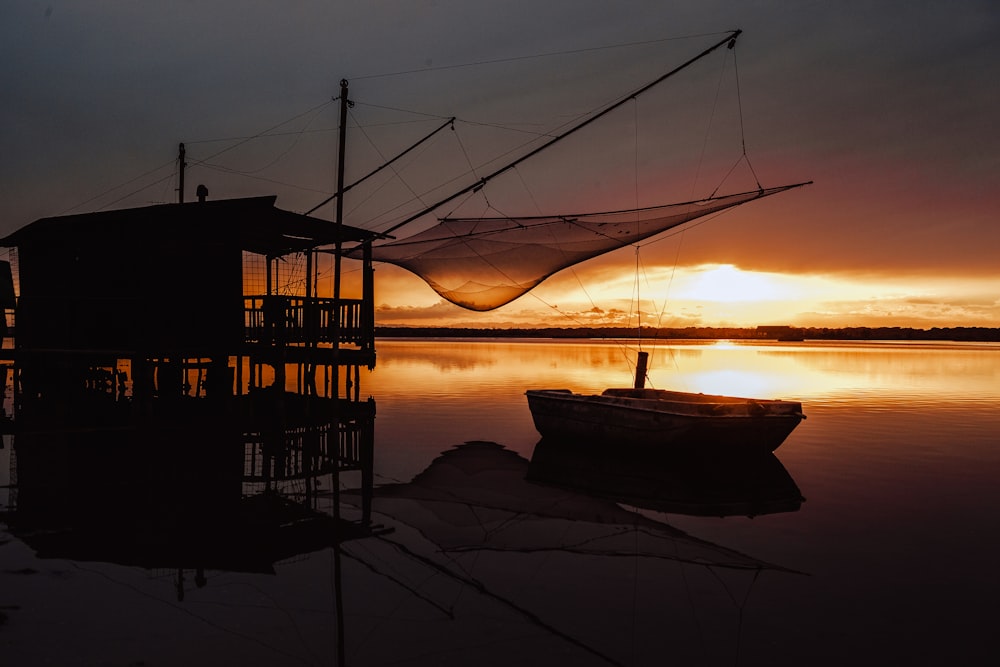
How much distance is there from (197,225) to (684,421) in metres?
13.3

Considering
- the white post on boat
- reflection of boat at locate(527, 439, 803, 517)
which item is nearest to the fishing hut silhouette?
reflection of boat at locate(527, 439, 803, 517)

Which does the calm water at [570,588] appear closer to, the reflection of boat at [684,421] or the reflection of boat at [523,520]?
the reflection of boat at [523,520]

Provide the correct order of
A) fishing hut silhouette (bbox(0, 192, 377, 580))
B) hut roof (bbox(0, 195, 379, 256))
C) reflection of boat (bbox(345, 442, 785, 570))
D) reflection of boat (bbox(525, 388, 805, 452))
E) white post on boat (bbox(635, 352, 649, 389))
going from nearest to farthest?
reflection of boat (bbox(345, 442, 785, 570)) < fishing hut silhouette (bbox(0, 192, 377, 580)) < reflection of boat (bbox(525, 388, 805, 452)) < hut roof (bbox(0, 195, 379, 256)) < white post on boat (bbox(635, 352, 649, 389))

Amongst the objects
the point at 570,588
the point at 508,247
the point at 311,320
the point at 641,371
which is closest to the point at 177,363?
the point at 311,320

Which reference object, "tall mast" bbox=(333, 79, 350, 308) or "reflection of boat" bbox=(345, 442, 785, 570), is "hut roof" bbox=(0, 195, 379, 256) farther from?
"reflection of boat" bbox=(345, 442, 785, 570)

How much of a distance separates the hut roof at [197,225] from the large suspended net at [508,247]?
2.05 meters

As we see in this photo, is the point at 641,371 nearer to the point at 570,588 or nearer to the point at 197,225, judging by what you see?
the point at 197,225

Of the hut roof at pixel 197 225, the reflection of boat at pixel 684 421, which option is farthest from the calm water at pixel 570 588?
the hut roof at pixel 197 225

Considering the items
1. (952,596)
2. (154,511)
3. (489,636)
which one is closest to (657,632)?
(489,636)

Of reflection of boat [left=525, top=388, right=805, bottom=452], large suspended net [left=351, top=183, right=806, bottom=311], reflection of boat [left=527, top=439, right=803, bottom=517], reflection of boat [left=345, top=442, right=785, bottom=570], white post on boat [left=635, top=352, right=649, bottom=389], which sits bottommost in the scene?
reflection of boat [left=527, top=439, right=803, bottom=517]

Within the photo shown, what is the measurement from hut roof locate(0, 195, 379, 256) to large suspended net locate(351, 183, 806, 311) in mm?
2047

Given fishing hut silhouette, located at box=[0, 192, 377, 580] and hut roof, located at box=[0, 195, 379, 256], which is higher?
hut roof, located at box=[0, 195, 379, 256]

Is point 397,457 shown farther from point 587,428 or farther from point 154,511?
point 154,511

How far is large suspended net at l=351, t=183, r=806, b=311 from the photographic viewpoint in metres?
16.6
